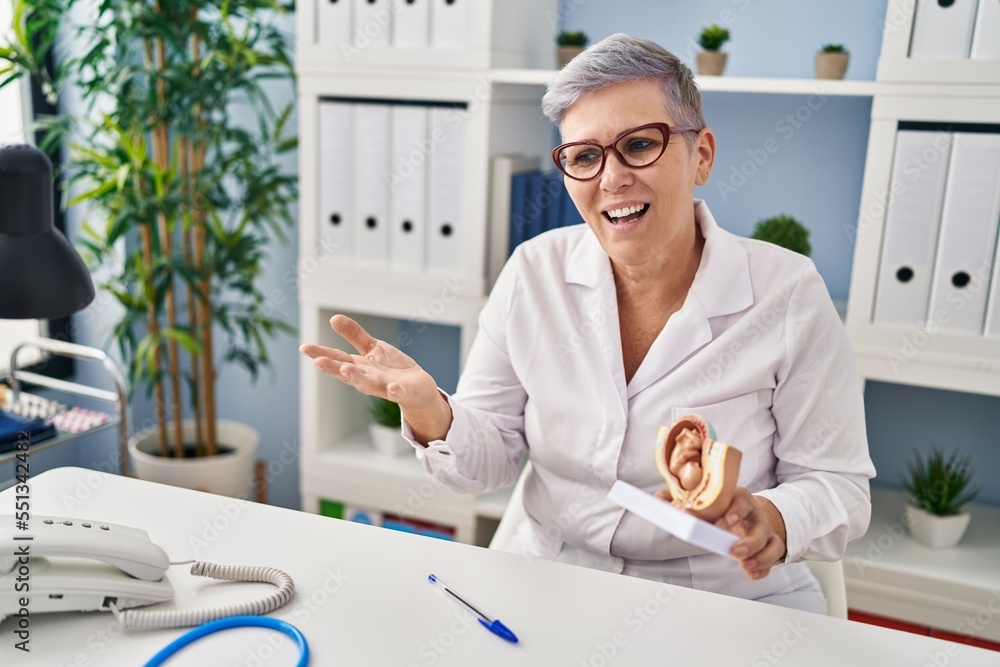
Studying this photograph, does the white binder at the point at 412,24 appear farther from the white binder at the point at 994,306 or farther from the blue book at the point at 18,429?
the white binder at the point at 994,306

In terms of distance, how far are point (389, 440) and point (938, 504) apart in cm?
135

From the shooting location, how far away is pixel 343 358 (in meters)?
1.20

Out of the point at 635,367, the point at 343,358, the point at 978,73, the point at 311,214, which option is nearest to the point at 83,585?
the point at 343,358

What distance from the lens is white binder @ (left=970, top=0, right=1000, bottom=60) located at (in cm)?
164

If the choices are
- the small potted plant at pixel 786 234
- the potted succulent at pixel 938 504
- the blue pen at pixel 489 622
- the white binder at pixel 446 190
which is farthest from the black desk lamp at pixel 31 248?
the potted succulent at pixel 938 504

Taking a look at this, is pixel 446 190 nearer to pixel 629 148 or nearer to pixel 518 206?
pixel 518 206

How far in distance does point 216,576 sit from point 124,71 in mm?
1600

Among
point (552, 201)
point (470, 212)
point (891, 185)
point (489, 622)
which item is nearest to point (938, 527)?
point (891, 185)

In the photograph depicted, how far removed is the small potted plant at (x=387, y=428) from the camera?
236 centimetres

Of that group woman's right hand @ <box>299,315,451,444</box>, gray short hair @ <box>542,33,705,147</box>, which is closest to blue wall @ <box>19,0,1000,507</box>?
gray short hair @ <box>542,33,705,147</box>

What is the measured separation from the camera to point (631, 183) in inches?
50.6

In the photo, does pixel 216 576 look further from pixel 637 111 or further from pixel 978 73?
pixel 978 73

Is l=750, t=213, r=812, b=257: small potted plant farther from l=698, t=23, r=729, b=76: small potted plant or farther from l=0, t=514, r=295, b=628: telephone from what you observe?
l=0, t=514, r=295, b=628: telephone

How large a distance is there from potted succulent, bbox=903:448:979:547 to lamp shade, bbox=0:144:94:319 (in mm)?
1771
